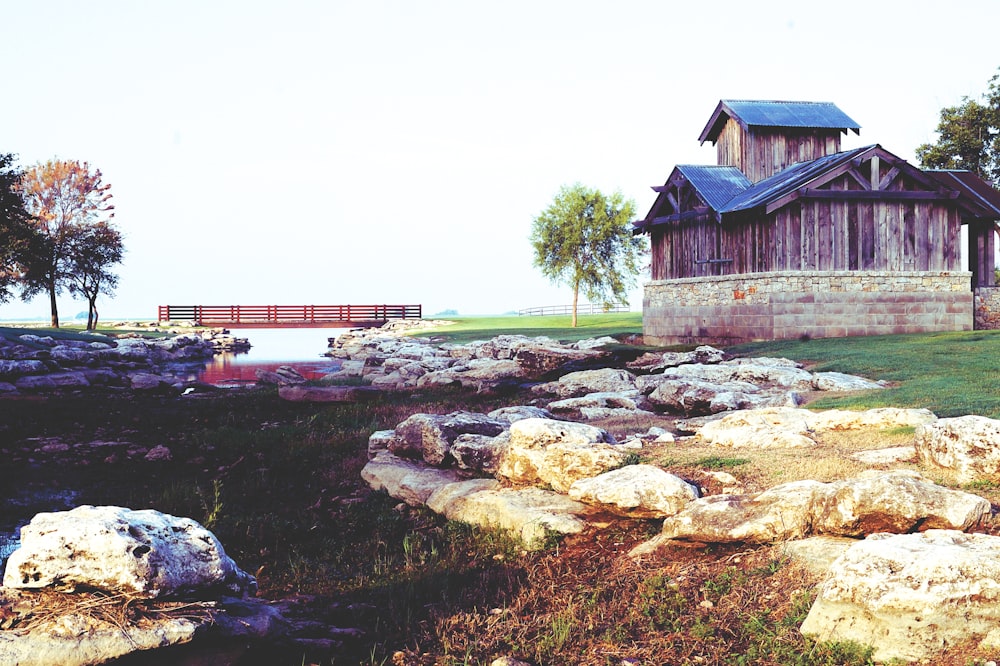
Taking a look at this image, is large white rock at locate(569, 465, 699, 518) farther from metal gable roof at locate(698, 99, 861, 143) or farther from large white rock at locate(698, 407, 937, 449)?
metal gable roof at locate(698, 99, 861, 143)

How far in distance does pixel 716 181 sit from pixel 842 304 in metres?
8.33

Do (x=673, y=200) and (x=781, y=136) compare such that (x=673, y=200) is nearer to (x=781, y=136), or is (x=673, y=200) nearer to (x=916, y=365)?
(x=781, y=136)

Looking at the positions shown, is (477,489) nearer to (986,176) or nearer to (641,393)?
(641,393)

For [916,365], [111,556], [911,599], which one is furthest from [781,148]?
[111,556]

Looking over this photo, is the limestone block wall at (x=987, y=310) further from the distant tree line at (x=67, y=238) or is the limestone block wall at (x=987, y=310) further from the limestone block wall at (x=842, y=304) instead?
the distant tree line at (x=67, y=238)

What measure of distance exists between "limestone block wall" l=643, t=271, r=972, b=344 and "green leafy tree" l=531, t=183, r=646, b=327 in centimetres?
2235

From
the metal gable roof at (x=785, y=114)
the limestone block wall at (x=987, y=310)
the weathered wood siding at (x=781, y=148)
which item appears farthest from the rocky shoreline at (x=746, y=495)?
the metal gable roof at (x=785, y=114)

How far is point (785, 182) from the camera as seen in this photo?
31.8m

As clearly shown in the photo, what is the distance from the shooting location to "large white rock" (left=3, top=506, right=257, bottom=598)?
499 cm

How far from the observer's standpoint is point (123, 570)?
5.04 m

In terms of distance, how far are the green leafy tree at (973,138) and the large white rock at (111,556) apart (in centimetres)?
5350

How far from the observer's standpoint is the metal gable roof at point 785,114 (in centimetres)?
3609

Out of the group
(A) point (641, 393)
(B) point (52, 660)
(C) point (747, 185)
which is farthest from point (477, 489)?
(C) point (747, 185)

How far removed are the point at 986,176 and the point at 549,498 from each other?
164 feet
